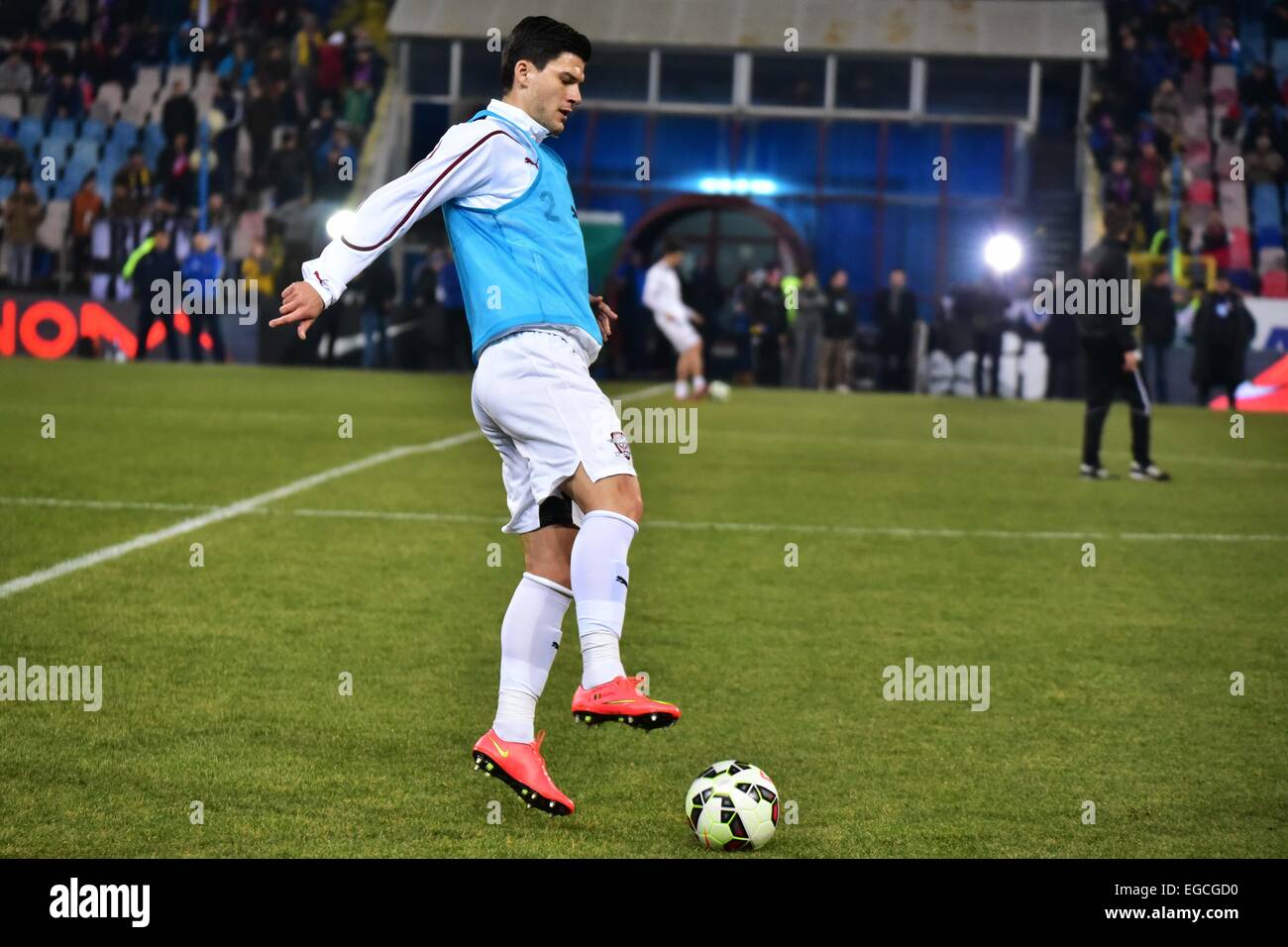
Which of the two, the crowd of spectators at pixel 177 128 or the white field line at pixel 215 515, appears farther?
the crowd of spectators at pixel 177 128

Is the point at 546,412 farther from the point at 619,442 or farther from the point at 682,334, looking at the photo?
the point at 682,334

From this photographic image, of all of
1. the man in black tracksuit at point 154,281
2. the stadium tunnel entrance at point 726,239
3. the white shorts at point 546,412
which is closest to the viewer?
the white shorts at point 546,412

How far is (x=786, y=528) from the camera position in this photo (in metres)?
11.1

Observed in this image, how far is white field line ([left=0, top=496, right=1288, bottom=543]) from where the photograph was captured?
35.7 feet

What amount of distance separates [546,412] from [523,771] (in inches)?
36.4

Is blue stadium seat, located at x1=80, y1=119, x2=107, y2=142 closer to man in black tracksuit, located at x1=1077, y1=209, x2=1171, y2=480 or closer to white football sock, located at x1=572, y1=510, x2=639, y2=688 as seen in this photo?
man in black tracksuit, located at x1=1077, y1=209, x2=1171, y2=480

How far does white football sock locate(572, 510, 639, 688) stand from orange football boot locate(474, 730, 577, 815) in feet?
0.80

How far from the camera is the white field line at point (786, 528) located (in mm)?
10875

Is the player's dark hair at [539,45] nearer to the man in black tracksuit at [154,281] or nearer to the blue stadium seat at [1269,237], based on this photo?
the man in black tracksuit at [154,281]

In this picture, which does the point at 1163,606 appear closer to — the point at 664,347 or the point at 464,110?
the point at 664,347

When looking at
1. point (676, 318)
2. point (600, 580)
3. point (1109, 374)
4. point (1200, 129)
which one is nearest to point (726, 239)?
point (1200, 129)

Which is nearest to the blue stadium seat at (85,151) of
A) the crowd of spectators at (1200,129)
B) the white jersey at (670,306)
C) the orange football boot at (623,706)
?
the white jersey at (670,306)

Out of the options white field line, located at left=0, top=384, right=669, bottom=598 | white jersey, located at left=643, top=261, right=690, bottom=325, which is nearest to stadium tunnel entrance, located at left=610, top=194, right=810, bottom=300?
white jersey, located at left=643, top=261, right=690, bottom=325

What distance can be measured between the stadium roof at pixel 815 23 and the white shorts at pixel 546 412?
28.9 metres
